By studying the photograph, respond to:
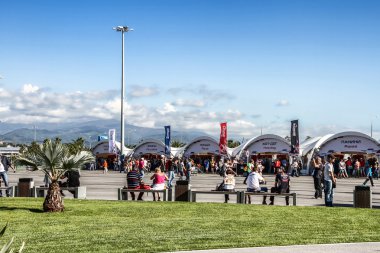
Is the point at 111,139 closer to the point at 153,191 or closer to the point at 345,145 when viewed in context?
the point at 345,145

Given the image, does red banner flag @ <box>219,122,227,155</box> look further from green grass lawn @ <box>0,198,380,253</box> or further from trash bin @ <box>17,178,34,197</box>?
green grass lawn @ <box>0,198,380,253</box>

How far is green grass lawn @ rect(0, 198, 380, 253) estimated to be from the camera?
11.1 m

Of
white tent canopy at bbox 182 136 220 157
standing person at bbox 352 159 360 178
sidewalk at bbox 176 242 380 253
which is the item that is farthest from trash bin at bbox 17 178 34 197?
white tent canopy at bbox 182 136 220 157

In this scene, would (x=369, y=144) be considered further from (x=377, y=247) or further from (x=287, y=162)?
(x=377, y=247)

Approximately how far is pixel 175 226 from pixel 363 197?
23.9 feet

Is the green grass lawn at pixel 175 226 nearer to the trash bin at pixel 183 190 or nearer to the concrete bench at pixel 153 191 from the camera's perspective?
the trash bin at pixel 183 190

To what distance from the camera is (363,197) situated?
17797mm

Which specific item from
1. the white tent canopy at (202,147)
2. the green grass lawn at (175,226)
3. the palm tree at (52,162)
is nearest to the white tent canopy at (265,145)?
the white tent canopy at (202,147)

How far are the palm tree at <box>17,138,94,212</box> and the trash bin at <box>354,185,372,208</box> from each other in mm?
8562

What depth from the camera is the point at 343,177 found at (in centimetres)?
4488

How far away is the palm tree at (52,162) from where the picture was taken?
1577 centimetres

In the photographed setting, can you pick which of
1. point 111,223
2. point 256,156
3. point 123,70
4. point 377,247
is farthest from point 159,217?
point 256,156

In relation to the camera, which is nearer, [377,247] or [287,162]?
[377,247]

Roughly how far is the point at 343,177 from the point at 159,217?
1281 inches
